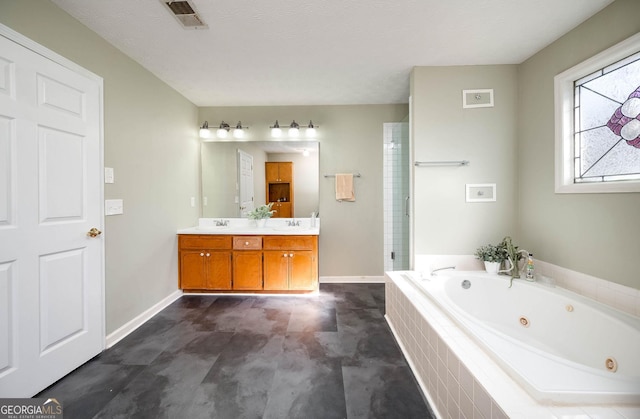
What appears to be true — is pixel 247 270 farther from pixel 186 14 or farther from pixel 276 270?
pixel 186 14

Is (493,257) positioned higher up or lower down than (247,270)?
higher up

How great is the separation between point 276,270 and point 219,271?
0.65 metres

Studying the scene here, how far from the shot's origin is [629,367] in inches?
49.1

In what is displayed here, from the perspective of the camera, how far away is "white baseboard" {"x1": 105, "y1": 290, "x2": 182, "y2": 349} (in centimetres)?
197

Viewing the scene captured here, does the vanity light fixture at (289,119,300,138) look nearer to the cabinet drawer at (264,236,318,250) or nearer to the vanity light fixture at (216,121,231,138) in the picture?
the vanity light fixture at (216,121,231,138)

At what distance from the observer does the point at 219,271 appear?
2893mm

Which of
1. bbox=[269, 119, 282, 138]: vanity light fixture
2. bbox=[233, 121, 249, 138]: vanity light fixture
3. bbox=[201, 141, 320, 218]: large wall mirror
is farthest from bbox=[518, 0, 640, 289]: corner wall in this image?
bbox=[233, 121, 249, 138]: vanity light fixture

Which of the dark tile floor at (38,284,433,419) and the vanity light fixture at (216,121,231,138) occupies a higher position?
the vanity light fixture at (216,121,231,138)

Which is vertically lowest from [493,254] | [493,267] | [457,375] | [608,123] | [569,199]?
[457,375]

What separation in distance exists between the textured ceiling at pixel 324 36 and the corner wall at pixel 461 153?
174 mm

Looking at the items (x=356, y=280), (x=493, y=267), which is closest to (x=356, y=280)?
(x=356, y=280)

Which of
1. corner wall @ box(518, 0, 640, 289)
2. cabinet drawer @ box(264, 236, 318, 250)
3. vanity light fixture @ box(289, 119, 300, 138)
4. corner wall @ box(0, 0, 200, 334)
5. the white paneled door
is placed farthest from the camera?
vanity light fixture @ box(289, 119, 300, 138)

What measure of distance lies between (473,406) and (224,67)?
288cm

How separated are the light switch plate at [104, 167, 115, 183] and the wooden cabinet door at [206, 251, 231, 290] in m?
1.24
